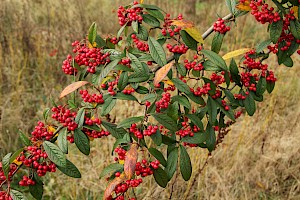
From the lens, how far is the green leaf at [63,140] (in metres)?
1.17

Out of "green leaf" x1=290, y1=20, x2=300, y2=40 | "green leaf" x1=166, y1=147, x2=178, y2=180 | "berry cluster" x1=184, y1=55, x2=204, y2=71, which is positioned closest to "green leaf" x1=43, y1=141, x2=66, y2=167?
"green leaf" x1=166, y1=147, x2=178, y2=180

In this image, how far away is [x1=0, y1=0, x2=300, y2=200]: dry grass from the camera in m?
2.65

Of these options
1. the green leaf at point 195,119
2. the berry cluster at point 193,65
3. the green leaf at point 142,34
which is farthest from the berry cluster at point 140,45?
the green leaf at point 195,119

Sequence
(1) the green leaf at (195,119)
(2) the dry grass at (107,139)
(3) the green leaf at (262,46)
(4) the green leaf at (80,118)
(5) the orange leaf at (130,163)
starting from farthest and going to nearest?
(2) the dry grass at (107,139) → (3) the green leaf at (262,46) → (1) the green leaf at (195,119) → (4) the green leaf at (80,118) → (5) the orange leaf at (130,163)

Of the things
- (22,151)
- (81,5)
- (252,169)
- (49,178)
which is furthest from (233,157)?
(81,5)

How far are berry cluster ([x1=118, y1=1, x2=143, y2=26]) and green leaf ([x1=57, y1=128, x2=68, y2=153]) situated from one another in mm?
371

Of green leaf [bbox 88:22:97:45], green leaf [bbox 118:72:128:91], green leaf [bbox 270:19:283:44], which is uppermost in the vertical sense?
green leaf [bbox 88:22:97:45]

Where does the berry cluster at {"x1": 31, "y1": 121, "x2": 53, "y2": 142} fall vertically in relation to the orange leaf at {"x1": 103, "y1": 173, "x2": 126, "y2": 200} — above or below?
above

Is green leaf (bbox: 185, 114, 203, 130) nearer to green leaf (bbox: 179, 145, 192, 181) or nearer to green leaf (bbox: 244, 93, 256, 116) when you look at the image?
green leaf (bbox: 179, 145, 192, 181)

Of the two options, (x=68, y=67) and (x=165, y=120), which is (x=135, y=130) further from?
(x=68, y=67)

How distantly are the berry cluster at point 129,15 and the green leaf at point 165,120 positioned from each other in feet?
0.99

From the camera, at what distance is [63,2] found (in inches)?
164

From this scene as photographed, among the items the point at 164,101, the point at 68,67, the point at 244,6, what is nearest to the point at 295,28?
the point at 244,6

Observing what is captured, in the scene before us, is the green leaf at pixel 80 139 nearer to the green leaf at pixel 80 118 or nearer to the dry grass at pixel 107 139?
the green leaf at pixel 80 118
